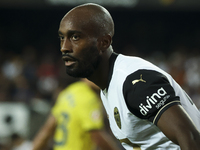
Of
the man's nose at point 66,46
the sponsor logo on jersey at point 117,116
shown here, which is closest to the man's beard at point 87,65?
the man's nose at point 66,46

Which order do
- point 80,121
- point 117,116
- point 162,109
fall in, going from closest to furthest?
point 162,109 < point 117,116 < point 80,121

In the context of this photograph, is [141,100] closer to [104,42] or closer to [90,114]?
[104,42]

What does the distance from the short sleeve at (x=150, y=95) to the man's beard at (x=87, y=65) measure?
0.47m

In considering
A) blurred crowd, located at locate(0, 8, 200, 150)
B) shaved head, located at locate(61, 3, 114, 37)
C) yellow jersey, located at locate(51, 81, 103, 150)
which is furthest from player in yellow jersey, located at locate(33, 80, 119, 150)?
blurred crowd, located at locate(0, 8, 200, 150)

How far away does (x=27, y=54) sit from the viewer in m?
11.1

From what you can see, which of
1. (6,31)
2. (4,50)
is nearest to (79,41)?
(4,50)

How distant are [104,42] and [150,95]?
26.8 inches

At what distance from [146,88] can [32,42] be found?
39.1 feet

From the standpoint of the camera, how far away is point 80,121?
14.2 ft

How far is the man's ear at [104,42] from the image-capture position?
7.78 feet

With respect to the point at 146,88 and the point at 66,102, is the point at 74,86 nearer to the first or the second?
the point at 66,102

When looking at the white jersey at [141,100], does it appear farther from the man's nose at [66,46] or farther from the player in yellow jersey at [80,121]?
the player in yellow jersey at [80,121]

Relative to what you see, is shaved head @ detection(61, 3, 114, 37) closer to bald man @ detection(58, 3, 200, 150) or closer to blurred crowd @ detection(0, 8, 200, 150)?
bald man @ detection(58, 3, 200, 150)

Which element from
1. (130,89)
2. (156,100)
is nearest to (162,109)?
(156,100)
